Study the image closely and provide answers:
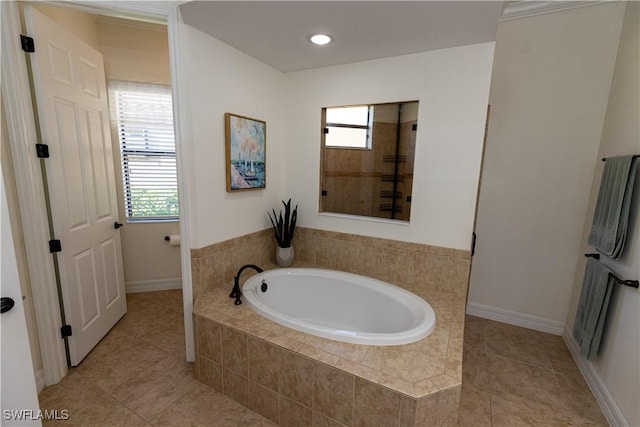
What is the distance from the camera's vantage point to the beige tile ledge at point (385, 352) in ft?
4.52

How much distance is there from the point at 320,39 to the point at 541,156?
2171 mm

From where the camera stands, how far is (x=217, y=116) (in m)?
2.10

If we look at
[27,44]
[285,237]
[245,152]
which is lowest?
[285,237]

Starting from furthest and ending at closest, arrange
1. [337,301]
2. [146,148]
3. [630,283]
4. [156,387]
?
1. [146,148]
2. [337,301]
3. [156,387]
4. [630,283]

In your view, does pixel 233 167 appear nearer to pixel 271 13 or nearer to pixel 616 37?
pixel 271 13

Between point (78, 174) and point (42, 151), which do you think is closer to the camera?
point (42, 151)

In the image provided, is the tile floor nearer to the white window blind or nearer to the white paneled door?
the white paneled door

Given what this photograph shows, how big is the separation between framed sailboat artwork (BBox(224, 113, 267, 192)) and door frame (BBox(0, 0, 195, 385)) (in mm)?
355

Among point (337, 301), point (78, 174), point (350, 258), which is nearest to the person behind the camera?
point (78, 174)

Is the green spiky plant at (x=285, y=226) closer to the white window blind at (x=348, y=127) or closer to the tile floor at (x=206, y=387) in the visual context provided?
the white window blind at (x=348, y=127)

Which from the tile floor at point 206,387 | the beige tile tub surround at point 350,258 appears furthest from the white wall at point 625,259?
the beige tile tub surround at point 350,258

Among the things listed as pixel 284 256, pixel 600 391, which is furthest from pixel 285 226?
pixel 600 391

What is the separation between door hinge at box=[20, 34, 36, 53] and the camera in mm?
1666

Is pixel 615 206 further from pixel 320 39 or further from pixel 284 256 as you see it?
pixel 284 256
